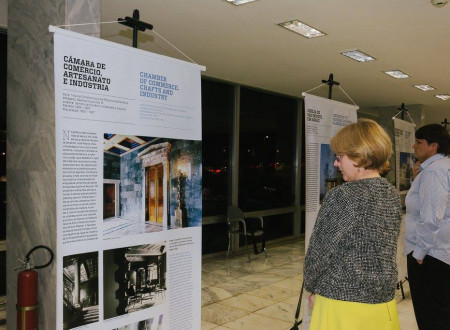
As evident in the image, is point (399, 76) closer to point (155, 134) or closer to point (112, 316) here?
point (155, 134)

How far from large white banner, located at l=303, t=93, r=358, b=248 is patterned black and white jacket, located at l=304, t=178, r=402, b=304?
1636 mm

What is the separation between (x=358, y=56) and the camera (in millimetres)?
4902

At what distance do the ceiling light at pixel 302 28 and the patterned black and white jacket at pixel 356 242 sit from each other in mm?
2533

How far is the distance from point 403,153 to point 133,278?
176 inches

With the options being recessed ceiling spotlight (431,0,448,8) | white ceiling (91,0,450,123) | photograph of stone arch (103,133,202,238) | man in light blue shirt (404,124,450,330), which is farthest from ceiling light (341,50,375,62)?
photograph of stone arch (103,133,202,238)

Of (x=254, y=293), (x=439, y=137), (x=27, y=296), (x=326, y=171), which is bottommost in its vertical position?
(x=254, y=293)

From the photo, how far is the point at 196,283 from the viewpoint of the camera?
2373 millimetres

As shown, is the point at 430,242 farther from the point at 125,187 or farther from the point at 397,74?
the point at 397,74

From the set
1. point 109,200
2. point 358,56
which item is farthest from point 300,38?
point 109,200

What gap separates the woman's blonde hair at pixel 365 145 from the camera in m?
1.68

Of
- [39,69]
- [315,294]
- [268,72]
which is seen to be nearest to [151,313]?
[315,294]

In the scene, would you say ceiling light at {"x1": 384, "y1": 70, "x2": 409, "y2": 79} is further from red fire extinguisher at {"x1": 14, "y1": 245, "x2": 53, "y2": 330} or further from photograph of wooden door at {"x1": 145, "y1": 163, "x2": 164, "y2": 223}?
red fire extinguisher at {"x1": 14, "y1": 245, "x2": 53, "y2": 330}

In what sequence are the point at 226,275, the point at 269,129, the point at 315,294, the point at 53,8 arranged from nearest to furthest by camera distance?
the point at 315,294 < the point at 53,8 < the point at 226,275 < the point at 269,129

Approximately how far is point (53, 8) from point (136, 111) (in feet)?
2.82
